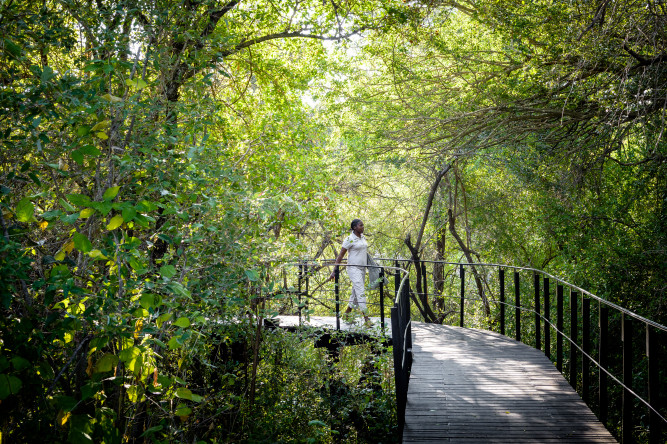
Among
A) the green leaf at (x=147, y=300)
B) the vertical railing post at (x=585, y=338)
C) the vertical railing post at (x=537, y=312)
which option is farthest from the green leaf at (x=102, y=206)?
the vertical railing post at (x=537, y=312)

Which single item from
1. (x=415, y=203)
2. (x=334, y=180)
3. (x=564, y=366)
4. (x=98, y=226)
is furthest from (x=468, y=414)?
(x=415, y=203)

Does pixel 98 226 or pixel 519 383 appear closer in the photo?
pixel 98 226

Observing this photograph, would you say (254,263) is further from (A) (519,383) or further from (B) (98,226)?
(A) (519,383)

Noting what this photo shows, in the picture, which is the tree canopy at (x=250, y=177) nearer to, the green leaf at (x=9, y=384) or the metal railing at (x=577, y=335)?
the green leaf at (x=9, y=384)

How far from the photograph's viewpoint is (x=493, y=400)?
559 cm

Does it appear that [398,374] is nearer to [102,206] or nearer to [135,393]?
[135,393]

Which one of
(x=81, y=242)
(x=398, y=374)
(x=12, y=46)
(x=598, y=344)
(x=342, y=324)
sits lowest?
(x=598, y=344)

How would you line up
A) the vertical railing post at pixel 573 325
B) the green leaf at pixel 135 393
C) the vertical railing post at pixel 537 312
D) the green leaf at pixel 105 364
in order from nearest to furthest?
the green leaf at pixel 105 364, the green leaf at pixel 135 393, the vertical railing post at pixel 573 325, the vertical railing post at pixel 537 312

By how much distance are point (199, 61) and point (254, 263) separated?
1717 mm

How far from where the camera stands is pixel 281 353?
20.1ft

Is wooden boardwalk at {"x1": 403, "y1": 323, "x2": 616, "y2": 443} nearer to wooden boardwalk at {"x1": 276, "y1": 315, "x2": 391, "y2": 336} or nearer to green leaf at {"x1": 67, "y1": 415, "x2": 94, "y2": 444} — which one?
wooden boardwalk at {"x1": 276, "y1": 315, "x2": 391, "y2": 336}

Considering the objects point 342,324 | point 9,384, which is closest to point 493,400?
point 342,324

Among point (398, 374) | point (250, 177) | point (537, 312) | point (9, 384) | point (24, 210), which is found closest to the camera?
point (9, 384)

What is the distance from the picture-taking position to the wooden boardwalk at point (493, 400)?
4.71 meters
